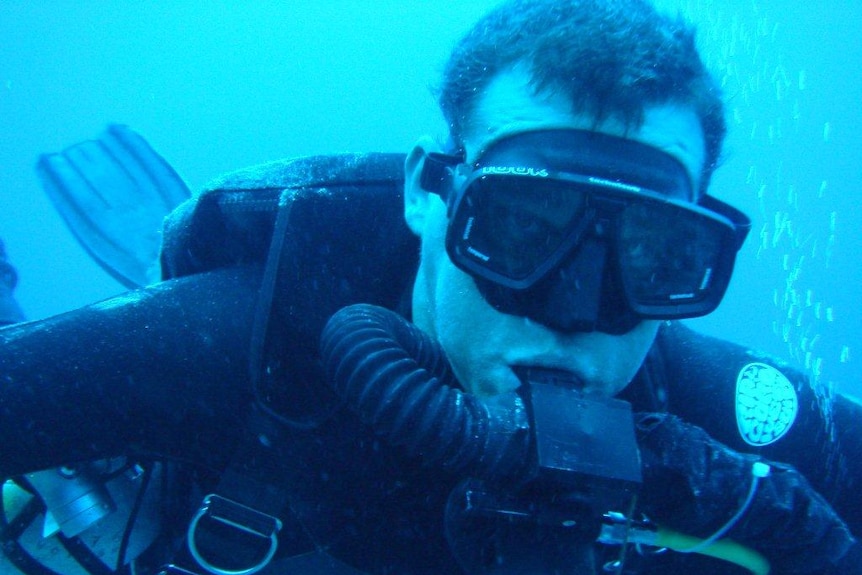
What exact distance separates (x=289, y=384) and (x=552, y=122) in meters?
1.20

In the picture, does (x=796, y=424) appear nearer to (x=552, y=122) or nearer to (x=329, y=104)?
(x=552, y=122)

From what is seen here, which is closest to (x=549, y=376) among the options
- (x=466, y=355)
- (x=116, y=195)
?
(x=466, y=355)

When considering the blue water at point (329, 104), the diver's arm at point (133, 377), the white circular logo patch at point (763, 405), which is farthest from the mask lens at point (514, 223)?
the blue water at point (329, 104)

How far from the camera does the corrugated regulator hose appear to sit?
51.9 inches

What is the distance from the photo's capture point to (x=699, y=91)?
1932 mm

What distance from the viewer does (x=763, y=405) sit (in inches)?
95.0

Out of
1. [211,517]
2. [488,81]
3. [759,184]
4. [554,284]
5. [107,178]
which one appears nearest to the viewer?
[554,284]

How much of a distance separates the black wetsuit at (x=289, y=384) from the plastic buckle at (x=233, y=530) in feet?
0.26

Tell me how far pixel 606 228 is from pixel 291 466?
49.9 inches

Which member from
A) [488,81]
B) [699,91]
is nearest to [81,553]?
[488,81]

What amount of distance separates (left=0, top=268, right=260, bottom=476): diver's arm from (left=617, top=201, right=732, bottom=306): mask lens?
Result: 130 cm

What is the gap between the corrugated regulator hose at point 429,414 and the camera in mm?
1317

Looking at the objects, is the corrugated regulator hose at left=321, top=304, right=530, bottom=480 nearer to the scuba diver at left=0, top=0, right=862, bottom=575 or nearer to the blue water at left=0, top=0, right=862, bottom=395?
the scuba diver at left=0, top=0, right=862, bottom=575

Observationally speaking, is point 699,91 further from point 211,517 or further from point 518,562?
point 211,517
